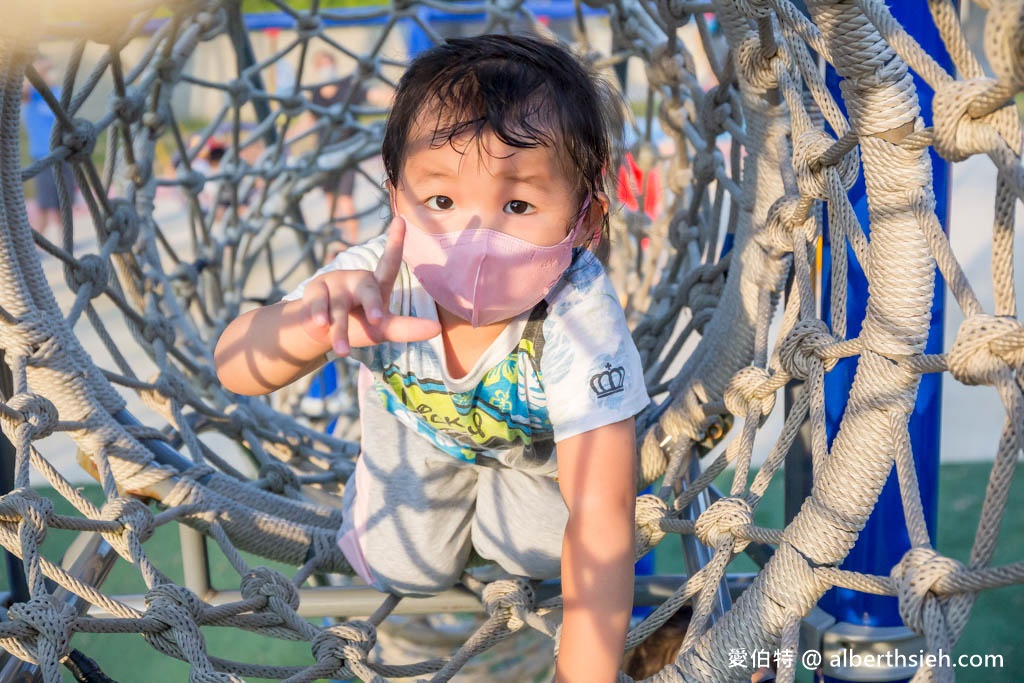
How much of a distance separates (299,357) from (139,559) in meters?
0.22

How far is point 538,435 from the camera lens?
0.77 meters

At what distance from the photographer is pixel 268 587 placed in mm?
757

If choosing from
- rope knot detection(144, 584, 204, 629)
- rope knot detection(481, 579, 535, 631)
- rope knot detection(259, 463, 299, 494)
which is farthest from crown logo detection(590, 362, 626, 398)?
rope knot detection(259, 463, 299, 494)

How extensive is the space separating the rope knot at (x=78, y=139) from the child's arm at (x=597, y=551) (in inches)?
22.1

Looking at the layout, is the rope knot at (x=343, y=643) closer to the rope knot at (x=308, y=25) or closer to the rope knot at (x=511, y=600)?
the rope knot at (x=511, y=600)

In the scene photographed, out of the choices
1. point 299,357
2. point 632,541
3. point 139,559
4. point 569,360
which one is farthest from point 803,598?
point 139,559

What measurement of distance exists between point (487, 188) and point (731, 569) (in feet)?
3.75

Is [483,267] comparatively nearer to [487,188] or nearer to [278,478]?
[487,188]

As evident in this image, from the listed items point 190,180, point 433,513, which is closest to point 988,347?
point 433,513

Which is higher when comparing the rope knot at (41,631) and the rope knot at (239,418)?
the rope knot at (239,418)

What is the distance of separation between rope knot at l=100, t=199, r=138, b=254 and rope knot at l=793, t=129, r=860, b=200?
28.8 inches

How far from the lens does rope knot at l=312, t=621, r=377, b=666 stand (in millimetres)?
709

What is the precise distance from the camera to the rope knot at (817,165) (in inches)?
24.5

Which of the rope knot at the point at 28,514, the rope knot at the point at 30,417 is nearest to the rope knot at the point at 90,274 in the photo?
the rope knot at the point at 30,417
